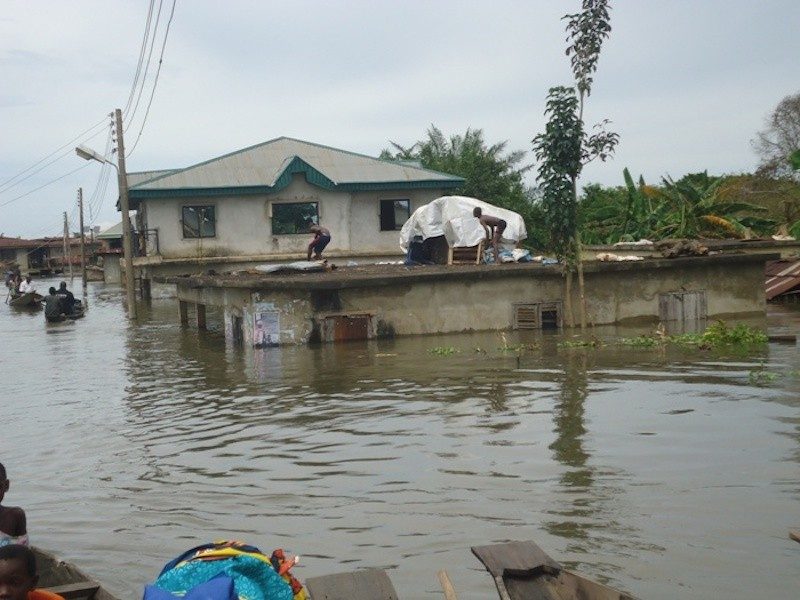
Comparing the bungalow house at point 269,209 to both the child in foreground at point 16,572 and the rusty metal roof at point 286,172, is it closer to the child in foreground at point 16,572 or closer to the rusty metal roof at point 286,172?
the rusty metal roof at point 286,172

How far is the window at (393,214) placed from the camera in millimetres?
39750

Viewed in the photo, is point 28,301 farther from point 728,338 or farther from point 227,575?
point 227,575

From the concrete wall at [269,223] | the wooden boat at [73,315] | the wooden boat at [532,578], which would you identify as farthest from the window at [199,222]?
the wooden boat at [532,578]

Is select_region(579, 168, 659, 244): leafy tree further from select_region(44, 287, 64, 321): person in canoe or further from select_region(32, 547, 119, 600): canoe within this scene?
select_region(32, 547, 119, 600): canoe

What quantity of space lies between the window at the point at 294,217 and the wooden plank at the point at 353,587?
3393 cm

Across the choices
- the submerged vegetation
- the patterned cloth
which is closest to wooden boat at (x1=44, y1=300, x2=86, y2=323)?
the submerged vegetation

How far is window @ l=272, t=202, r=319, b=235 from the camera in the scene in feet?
128

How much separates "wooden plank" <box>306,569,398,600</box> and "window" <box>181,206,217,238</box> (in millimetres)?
33778

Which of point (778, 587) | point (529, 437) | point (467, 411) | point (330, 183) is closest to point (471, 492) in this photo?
point (529, 437)

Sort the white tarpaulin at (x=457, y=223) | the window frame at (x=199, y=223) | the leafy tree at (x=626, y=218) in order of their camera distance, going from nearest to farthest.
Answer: the white tarpaulin at (x=457, y=223), the leafy tree at (x=626, y=218), the window frame at (x=199, y=223)

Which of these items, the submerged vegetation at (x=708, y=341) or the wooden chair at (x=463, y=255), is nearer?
the submerged vegetation at (x=708, y=341)

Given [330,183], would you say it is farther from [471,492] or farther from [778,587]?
[778,587]

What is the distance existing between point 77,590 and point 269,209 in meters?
33.6

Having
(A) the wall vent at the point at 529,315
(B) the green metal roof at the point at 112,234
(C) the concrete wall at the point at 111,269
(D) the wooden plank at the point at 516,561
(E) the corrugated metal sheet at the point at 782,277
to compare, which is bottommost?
(D) the wooden plank at the point at 516,561
